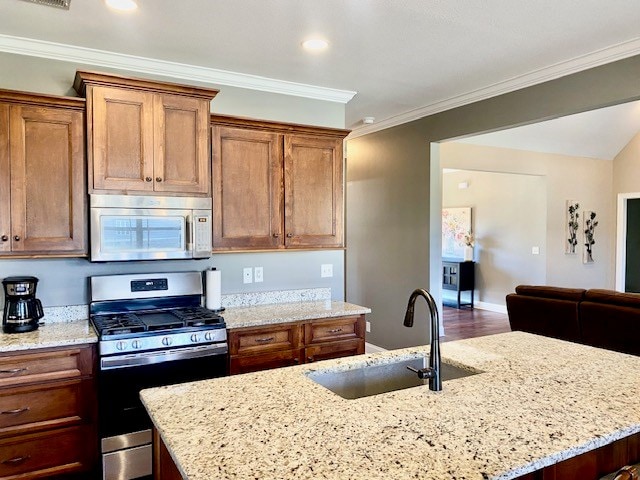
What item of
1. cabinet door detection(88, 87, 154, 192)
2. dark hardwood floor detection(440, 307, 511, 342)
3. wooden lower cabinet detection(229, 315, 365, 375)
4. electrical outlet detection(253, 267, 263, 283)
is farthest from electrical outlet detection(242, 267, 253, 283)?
dark hardwood floor detection(440, 307, 511, 342)

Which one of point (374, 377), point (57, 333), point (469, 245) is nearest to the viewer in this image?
point (374, 377)

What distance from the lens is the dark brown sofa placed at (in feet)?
12.8

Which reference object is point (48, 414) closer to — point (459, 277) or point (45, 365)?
point (45, 365)

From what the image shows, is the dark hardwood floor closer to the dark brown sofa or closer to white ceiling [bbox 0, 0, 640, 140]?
the dark brown sofa

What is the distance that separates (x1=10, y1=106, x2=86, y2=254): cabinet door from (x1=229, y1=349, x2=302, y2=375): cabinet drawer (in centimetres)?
115

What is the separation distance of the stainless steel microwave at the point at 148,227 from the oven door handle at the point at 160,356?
0.60 m

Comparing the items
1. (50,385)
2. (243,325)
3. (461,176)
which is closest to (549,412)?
(243,325)

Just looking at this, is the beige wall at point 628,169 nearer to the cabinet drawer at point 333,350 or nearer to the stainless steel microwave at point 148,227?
the cabinet drawer at point 333,350

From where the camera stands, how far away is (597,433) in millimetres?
1243

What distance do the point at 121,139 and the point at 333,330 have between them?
6.08 feet

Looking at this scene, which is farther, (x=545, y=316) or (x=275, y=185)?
(x=545, y=316)

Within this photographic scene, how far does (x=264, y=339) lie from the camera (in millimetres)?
3010

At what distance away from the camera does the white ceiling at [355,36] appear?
7.87 feet

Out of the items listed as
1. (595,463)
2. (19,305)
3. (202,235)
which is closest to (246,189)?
(202,235)
